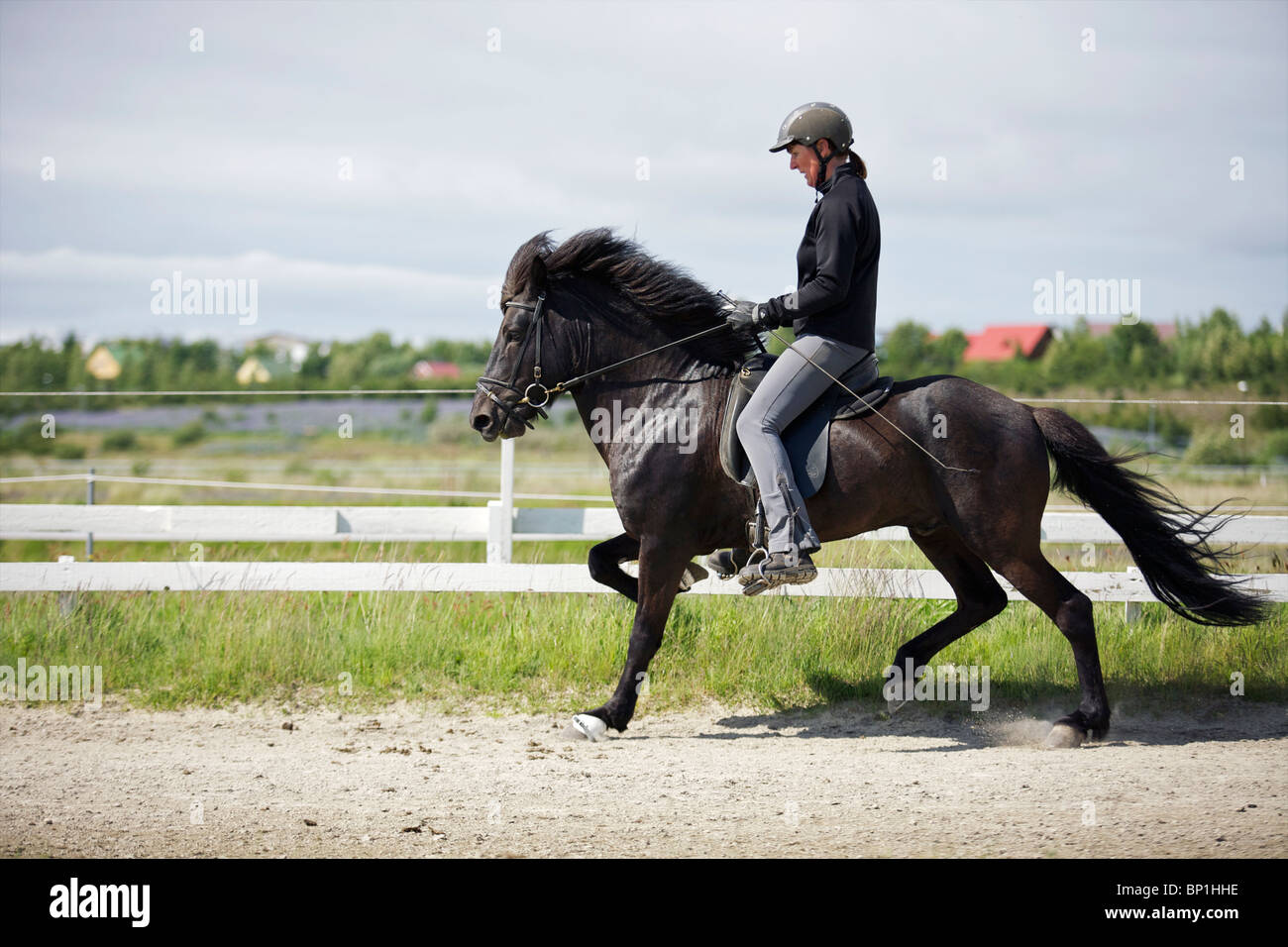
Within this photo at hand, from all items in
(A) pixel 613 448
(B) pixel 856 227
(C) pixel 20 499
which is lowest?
(C) pixel 20 499

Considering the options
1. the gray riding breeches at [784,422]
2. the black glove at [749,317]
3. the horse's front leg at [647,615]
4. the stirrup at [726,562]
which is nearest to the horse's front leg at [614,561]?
the horse's front leg at [647,615]

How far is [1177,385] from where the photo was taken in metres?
46.6

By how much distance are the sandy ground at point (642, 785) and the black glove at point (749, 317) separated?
225 centimetres

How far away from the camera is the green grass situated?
22.1ft

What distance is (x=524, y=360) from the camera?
19.8 ft

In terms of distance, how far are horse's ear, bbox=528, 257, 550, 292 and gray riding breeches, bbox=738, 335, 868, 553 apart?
1.35 metres

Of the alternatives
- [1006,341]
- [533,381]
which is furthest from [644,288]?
[1006,341]

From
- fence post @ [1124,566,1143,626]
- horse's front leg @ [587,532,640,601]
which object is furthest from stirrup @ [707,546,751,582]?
fence post @ [1124,566,1143,626]

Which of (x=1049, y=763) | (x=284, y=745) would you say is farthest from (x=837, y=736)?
(x=284, y=745)

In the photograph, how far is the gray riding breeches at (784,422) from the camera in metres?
5.52

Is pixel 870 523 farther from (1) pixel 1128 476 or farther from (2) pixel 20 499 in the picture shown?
(2) pixel 20 499

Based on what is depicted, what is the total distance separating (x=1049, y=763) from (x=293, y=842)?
349 cm

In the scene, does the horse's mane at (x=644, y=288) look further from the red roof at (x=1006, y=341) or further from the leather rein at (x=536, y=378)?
the red roof at (x=1006, y=341)
